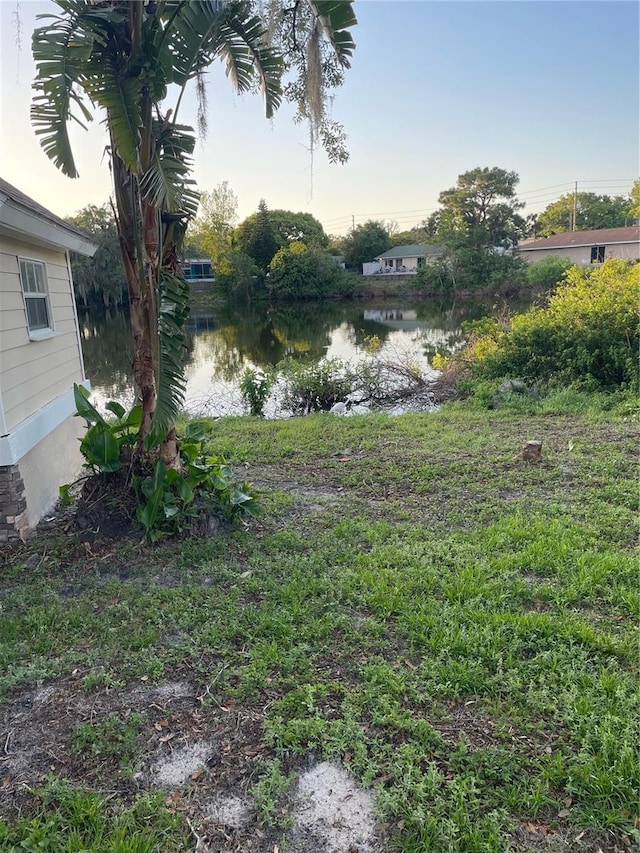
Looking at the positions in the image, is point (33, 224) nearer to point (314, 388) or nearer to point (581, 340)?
point (314, 388)

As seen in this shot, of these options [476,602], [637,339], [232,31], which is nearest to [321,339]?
[637,339]

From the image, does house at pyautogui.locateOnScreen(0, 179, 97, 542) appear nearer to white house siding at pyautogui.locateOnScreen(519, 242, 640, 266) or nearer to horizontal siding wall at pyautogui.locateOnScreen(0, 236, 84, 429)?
horizontal siding wall at pyautogui.locateOnScreen(0, 236, 84, 429)

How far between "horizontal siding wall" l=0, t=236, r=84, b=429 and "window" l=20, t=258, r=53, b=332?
0.10 meters

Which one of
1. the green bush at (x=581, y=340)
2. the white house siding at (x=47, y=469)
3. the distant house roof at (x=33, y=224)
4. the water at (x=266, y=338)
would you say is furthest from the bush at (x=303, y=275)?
the white house siding at (x=47, y=469)

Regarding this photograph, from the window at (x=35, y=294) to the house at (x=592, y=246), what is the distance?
3932 centimetres

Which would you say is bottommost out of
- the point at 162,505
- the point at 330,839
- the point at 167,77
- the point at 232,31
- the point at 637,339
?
the point at 330,839

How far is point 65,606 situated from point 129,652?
761 mm

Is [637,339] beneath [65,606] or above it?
above

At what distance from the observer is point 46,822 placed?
1.98m

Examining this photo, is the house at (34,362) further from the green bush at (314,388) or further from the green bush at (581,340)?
the green bush at (581,340)

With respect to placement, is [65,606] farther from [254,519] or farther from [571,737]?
[571,737]

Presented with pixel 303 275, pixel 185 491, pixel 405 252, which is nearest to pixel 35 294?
pixel 185 491

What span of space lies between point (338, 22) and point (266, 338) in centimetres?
2044

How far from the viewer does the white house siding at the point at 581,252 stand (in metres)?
37.8
